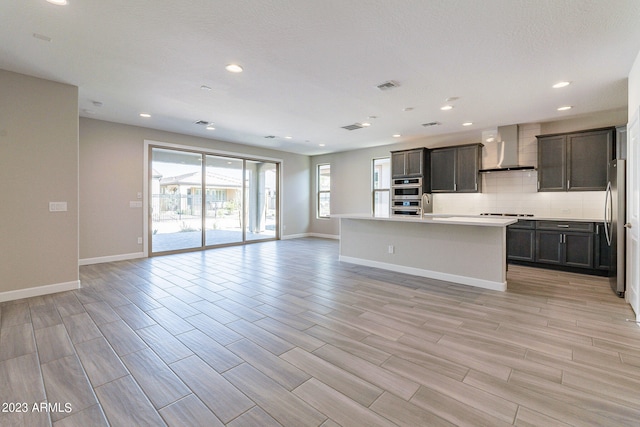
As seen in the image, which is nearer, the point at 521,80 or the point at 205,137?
the point at 521,80

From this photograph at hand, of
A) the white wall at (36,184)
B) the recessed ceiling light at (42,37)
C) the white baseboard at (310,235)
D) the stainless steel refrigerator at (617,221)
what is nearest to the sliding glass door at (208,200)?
the white baseboard at (310,235)

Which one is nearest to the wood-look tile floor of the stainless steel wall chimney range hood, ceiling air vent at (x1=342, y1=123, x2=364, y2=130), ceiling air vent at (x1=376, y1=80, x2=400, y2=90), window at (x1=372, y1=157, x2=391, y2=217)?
the stainless steel wall chimney range hood

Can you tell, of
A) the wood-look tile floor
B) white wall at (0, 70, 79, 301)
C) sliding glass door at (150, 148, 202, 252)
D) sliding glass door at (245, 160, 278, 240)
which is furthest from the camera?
sliding glass door at (245, 160, 278, 240)

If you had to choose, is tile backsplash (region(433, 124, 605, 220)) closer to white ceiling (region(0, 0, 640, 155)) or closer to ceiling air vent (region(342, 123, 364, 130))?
white ceiling (region(0, 0, 640, 155))

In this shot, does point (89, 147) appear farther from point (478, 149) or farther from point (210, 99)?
point (478, 149)

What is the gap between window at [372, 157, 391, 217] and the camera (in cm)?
796

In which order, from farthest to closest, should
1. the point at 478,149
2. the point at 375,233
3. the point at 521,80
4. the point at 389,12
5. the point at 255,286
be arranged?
1. the point at 478,149
2. the point at 375,233
3. the point at 255,286
4. the point at 521,80
5. the point at 389,12

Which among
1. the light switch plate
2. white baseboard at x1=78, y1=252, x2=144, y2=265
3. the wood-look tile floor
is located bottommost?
the wood-look tile floor

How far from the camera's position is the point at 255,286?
13.3ft

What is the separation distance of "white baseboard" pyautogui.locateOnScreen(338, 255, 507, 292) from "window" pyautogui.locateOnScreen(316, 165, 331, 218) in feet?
13.0

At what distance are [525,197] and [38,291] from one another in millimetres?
8208

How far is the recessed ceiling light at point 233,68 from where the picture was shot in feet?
10.7

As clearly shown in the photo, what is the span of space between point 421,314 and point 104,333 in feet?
10.2

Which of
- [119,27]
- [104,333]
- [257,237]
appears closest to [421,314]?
[104,333]
